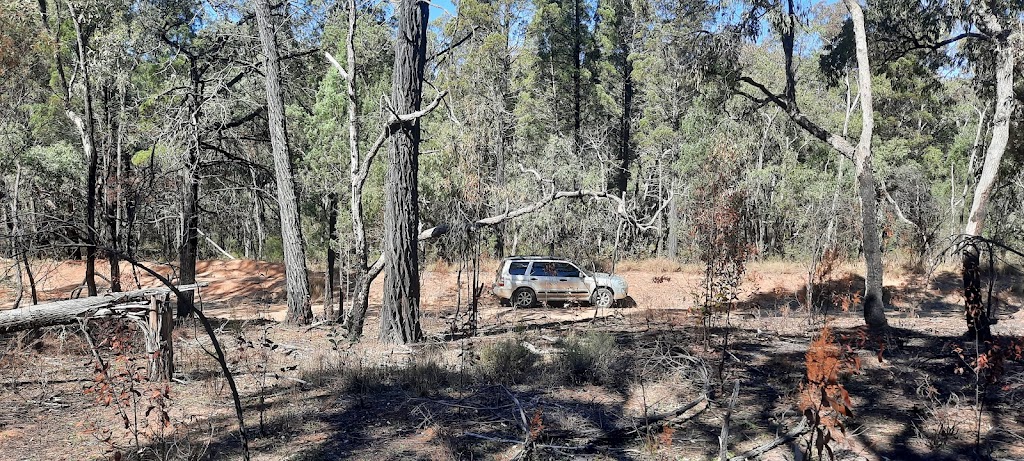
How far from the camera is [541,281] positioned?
59.6 ft

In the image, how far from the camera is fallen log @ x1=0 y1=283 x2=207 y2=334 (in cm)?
714

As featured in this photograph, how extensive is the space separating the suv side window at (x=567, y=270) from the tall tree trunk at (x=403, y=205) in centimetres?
766

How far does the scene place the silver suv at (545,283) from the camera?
59.4ft

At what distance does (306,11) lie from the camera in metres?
14.5

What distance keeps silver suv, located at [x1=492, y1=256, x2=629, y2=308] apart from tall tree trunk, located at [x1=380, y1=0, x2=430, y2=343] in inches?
285

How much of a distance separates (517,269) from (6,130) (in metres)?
17.1

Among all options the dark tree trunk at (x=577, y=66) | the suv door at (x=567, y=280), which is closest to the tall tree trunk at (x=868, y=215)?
the suv door at (x=567, y=280)

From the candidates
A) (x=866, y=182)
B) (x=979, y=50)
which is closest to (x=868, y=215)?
(x=866, y=182)

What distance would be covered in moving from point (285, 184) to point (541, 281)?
760 centimetres

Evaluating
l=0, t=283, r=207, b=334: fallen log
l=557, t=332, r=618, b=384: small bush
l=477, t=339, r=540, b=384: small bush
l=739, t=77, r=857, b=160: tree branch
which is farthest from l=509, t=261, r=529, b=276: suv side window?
l=0, t=283, r=207, b=334: fallen log

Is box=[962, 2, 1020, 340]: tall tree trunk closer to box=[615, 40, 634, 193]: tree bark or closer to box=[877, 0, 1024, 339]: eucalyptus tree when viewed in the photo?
box=[877, 0, 1024, 339]: eucalyptus tree

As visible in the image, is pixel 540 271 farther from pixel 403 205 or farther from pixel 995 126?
pixel 995 126

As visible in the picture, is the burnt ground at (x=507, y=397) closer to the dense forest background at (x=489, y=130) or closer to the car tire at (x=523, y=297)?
the dense forest background at (x=489, y=130)

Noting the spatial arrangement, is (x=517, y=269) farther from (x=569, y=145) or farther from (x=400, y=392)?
(x=569, y=145)
